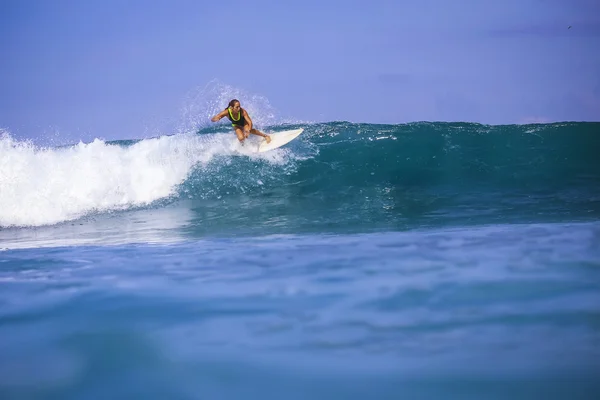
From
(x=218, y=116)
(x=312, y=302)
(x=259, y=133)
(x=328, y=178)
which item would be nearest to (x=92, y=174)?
(x=218, y=116)

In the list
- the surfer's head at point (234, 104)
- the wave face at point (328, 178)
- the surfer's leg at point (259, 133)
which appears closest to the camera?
the wave face at point (328, 178)

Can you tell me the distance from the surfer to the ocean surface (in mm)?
2747

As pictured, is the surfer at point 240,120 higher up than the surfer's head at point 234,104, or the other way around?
the surfer's head at point 234,104

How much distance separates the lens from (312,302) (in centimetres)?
280

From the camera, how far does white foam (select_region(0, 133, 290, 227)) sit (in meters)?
10.1

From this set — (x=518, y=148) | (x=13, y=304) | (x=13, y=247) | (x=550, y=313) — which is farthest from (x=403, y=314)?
(x=518, y=148)

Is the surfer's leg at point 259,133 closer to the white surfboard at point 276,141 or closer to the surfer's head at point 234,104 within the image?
the white surfboard at point 276,141

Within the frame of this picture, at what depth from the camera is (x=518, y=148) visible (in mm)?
13156

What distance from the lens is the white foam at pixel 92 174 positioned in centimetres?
1012

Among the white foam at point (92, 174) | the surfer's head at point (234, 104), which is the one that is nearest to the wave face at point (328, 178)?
the white foam at point (92, 174)

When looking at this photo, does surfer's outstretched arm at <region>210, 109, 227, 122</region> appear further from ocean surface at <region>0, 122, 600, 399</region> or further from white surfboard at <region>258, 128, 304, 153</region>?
ocean surface at <region>0, 122, 600, 399</region>

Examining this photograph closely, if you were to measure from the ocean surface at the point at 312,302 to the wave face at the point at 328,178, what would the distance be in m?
0.13

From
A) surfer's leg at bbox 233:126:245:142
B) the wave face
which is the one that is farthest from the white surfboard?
surfer's leg at bbox 233:126:245:142

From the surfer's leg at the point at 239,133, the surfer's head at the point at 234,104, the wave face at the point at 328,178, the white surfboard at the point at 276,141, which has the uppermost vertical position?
the surfer's head at the point at 234,104
